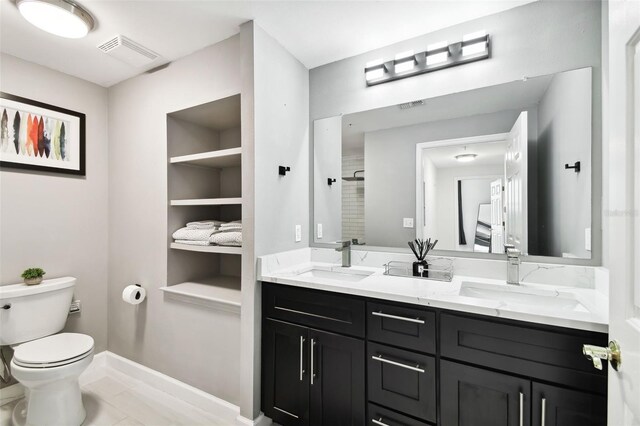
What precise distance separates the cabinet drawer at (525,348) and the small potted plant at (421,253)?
1.59ft

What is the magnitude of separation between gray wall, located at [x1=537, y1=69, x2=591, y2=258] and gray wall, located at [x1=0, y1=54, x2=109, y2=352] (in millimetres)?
3153

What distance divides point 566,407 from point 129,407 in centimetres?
242

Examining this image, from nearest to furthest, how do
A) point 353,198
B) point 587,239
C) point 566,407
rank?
point 566,407 < point 587,239 < point 353,198

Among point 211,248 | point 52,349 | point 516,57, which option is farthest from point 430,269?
point 52,349

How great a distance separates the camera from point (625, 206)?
2.26ft

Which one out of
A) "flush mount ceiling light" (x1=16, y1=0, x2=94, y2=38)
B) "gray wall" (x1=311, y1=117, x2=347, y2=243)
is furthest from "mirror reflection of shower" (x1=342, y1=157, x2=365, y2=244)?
"flush mount ceiling light" (x1=16, y1=0, x2=94, y2=38)

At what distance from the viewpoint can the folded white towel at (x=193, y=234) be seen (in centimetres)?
204

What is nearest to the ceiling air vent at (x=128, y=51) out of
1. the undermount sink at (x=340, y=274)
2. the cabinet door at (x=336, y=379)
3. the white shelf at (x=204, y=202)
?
the white shelf at (x=204, y=202)

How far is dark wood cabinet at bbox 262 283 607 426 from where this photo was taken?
1059 millimetres

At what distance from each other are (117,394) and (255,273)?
150cm

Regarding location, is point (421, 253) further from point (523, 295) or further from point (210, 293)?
point (210, 293)

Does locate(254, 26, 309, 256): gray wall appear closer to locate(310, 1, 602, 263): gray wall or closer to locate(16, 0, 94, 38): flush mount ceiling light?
locate(310, 1, 602, 263): gray wall

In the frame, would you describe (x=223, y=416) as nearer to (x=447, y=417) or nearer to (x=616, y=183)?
(x=447, y=417)

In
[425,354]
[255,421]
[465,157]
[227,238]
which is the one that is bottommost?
[255,421]
